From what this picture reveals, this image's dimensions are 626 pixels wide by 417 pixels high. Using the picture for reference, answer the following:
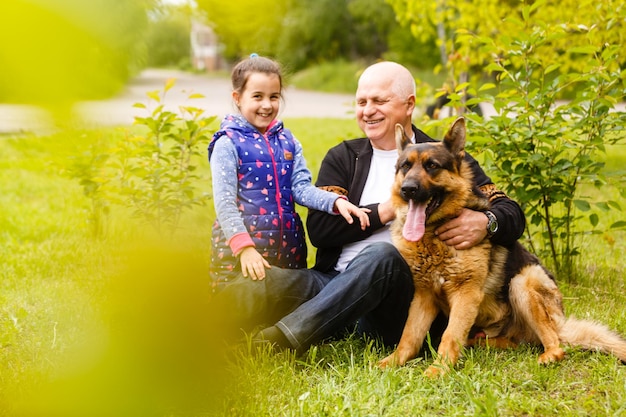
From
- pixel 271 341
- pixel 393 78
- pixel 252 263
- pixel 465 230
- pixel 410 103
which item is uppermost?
pixel 393 78

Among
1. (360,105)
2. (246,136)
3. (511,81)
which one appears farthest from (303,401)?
(511,81)

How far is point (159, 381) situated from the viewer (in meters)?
0.59

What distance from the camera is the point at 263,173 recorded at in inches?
131

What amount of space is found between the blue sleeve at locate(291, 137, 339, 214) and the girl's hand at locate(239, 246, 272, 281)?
403 millimetres

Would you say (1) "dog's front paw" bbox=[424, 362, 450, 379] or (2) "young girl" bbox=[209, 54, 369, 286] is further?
(2) "young girl" bbox=[209, 54, 369, 286]

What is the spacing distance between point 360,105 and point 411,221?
2.46 feet

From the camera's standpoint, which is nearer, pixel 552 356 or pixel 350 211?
pixel 552 356

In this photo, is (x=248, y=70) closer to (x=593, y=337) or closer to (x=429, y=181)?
(x=429, y=181)

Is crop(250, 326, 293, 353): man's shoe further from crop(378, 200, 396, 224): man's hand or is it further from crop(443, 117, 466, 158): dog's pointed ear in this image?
crop(443, 117, 466, 158): dog's pointed ear

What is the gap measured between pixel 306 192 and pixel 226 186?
1.37 ft

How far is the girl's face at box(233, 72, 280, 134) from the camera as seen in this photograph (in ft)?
10.8

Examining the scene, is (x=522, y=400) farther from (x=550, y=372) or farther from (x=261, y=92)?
(x=261, y=92)

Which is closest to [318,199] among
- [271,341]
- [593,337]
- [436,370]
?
[271,341]

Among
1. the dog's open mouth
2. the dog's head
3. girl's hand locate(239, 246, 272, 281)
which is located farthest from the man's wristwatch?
girl's hand locate(239, 246, 272, 281)
